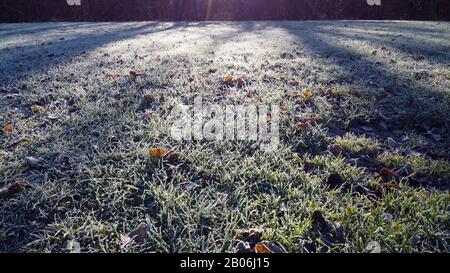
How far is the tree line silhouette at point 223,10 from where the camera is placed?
15.5m

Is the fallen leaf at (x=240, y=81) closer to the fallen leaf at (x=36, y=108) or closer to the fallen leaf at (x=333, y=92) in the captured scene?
the fallen leaf at (x=333, y=92)

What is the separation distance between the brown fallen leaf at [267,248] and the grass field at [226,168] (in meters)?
0.03

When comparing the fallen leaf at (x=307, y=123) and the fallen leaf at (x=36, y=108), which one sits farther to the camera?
the fallen leaf at (x=36, y=108)

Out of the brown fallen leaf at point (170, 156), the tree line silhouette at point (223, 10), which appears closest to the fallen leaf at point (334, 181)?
the brown fallen leaf at point (170, 156)

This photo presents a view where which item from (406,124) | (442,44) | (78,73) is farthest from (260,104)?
(442,44)

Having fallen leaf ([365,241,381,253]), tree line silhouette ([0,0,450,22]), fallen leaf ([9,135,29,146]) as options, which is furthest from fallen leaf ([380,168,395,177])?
tree line silhouette ([0,0,450,22])

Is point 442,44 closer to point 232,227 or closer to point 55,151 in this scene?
point 232,227

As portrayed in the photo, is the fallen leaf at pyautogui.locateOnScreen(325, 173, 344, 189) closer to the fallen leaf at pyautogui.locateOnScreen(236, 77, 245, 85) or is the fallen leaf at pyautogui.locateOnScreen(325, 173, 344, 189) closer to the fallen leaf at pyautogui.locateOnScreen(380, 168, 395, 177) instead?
the fallen leaf at pyautogui.locateOnScreen(380, 168, 395, 177)

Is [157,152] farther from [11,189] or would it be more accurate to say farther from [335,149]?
[335,149]

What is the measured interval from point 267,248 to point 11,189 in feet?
5.02

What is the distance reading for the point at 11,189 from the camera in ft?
5.72

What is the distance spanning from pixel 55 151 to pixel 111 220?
89cm

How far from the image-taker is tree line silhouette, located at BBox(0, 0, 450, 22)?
1547 cm

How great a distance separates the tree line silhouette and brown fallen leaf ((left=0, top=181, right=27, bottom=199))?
15147 mm
